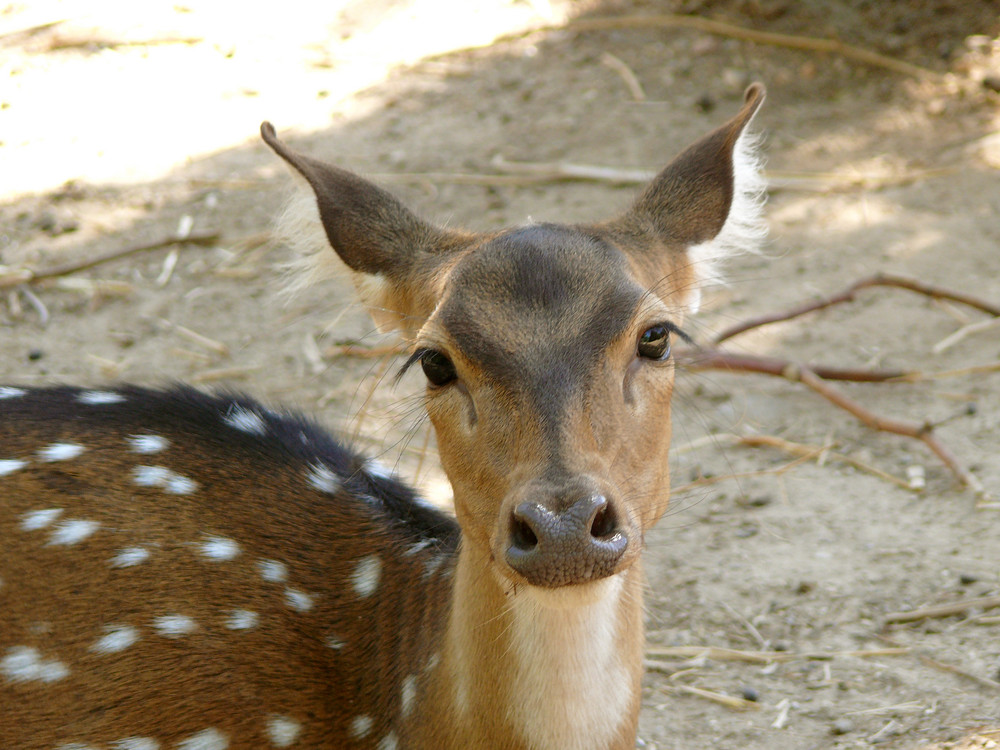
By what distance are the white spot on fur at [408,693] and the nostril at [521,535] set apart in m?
0.86

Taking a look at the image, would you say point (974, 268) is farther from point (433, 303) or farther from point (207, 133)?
point (207, 133)

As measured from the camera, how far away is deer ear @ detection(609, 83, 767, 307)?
326 centimetres

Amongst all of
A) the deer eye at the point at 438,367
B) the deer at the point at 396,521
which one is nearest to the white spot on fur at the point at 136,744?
the deer at the point at 396,521

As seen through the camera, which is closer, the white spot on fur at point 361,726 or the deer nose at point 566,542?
the deer nose at point 566,542

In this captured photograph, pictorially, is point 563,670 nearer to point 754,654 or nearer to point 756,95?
point 754,654

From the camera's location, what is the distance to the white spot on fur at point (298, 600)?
3.17m

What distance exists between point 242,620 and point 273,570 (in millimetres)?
170

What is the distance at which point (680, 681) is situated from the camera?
13.0 ft

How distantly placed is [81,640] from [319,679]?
2.10 ft

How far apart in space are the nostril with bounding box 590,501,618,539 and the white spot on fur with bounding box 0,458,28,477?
6.07 ft

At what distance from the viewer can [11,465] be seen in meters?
3.26

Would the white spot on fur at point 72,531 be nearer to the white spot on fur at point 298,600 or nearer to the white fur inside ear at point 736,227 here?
the white spot on fur at point 298,600

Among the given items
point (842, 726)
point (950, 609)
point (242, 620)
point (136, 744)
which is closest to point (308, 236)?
point (242, 620)

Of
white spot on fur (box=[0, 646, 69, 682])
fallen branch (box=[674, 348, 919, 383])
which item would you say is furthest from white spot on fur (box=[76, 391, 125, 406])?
fallen branch (box=[674, 348, 919, 383])
